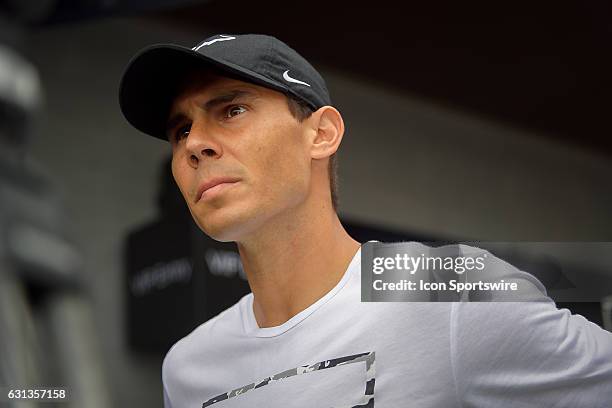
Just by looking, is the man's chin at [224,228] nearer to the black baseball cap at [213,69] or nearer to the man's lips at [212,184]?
the man's lips at [212,184]

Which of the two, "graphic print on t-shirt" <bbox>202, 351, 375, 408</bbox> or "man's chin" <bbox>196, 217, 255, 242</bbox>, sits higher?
"man's chin" <bbox>196, 217, 255, 242</bbox>

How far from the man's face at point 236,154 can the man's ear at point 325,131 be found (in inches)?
0.6

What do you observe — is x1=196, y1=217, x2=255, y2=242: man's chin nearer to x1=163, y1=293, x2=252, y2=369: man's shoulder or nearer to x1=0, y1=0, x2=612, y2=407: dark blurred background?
x1=163, y1=293, x2=252, y2=369: man's shoulder

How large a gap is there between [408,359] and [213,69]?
0.39m

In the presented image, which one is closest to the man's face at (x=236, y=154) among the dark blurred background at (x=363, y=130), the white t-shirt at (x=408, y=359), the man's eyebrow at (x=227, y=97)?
the man's eyebrow at (x=227, y=97)

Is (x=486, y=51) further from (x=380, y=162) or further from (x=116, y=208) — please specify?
(x=116, y=208)

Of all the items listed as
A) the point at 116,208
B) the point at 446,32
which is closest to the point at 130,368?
the point at 116,208

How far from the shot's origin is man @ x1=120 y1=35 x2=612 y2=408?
3.82 ft

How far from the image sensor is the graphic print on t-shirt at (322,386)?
1176 mm

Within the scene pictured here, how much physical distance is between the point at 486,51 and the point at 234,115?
1.29 meters

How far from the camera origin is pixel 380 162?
7.13ft

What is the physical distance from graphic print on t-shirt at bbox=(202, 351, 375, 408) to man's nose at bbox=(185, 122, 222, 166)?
25cm

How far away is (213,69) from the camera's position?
1246 mm

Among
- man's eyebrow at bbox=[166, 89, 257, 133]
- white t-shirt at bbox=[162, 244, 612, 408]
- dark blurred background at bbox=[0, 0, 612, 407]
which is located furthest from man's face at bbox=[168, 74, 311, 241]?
dark blurred background at bbox=[0, 0, 612, 407]
